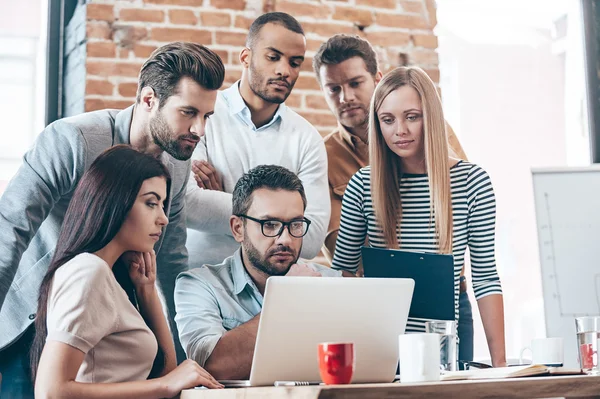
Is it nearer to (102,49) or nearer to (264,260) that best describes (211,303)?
(264,260)

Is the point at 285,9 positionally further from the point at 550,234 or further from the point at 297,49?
the point at 550,234

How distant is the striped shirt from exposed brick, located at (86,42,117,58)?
1.01 metres

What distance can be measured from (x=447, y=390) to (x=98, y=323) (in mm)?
893

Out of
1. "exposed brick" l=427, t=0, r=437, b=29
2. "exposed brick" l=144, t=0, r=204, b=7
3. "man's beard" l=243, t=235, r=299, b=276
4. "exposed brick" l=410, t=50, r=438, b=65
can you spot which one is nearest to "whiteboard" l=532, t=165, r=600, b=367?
"exposed brick" l=410, t=50, r=438, b=65

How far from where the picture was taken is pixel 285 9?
3113mm

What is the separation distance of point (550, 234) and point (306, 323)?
1.87 metres

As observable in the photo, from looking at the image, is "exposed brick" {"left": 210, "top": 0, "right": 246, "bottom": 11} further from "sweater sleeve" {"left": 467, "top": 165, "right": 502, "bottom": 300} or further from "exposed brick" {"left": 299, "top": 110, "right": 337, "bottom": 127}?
"sweater sleeve" {"left": 467, "top": 165, "right": 502, "bottom": 300}

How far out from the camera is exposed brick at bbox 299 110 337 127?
10.0 feet

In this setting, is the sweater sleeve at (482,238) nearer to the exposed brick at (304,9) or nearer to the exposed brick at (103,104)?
the exposed brick at (304,9)

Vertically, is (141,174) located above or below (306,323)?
above

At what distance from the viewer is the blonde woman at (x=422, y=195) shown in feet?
9.53

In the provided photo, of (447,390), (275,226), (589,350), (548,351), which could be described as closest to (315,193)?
(275,226)

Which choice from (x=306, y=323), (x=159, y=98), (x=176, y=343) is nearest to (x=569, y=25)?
(x=159, y=98)

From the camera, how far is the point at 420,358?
1.76 m
